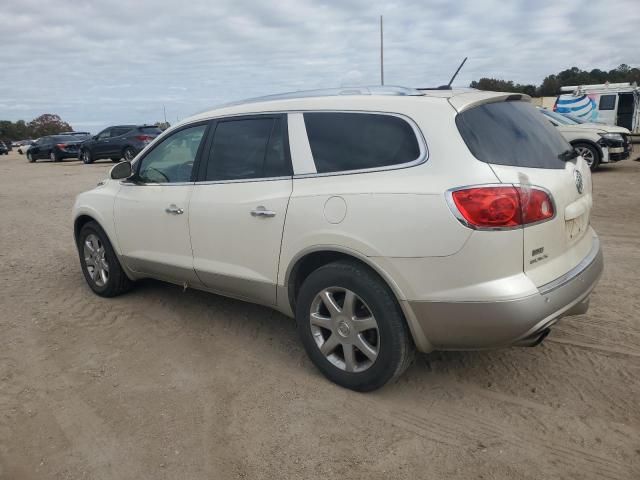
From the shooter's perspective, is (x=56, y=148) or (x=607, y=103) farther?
(x=56, y=148)

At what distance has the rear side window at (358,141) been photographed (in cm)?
307

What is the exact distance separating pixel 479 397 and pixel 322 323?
1.03 m

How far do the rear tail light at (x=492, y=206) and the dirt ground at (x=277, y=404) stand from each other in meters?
1.12

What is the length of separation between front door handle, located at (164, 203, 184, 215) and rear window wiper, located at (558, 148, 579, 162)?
268 centimetres

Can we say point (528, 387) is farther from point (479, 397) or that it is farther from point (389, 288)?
point (389, 288)

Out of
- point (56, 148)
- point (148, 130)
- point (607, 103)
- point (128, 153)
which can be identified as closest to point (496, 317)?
point (607, 103)

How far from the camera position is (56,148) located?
28609 millimetres

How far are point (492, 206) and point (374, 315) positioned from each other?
0.89 m

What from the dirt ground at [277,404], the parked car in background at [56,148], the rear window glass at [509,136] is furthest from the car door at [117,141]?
the rear window glass at [509,136]

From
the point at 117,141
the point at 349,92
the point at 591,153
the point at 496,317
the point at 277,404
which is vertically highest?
the point at 349,92

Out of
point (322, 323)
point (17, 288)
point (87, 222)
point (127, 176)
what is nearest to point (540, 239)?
point (322, 323)

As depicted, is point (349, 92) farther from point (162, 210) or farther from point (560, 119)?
point (560, 119)

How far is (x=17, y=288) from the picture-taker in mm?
5793

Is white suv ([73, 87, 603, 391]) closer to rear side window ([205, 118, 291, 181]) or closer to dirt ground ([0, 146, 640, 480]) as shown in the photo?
rear side window ([205, 118, 291, 181])
